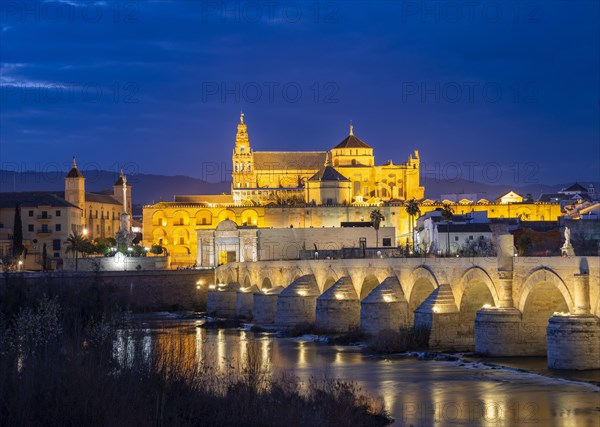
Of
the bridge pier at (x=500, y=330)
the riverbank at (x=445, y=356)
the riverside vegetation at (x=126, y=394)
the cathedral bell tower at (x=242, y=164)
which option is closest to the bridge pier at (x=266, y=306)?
the riverbank at (x=445, y=356)

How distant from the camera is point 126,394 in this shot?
1531 cm

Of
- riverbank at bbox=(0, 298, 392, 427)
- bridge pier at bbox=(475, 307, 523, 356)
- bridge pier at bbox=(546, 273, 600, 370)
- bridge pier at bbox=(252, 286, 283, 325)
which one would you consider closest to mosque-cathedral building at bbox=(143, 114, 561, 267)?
bridge pier at bbox=(252, 286, 283, 325)

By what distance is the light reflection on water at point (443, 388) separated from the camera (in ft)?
67.7

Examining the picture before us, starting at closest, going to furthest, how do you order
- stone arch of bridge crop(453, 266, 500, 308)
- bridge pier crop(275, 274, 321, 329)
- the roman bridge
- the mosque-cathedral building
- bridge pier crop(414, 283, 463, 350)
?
the roman bridge < stone arch of bridge crop(453, 266, 500, 308) < bridge pier crop(414, 283, 463, 350) < bridge pier crop(275, 274, 321, 329) < the mosque-cathedral building

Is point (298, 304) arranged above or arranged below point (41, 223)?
below

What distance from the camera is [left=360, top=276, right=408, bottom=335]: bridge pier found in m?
34.6

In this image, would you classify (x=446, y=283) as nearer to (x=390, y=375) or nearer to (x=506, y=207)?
(x=390, y=375)

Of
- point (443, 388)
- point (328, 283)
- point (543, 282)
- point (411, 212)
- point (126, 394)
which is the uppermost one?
point (411, 212)

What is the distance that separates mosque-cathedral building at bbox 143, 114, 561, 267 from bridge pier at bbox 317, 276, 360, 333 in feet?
132

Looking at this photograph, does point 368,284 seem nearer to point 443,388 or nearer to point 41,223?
point 443,388

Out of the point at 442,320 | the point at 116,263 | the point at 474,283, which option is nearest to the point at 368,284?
the point at 442,320

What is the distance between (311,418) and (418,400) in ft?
23.6

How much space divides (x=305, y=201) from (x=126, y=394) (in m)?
79.5

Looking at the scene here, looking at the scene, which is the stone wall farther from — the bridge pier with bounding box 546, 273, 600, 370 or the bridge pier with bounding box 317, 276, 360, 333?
the bridge pier with bounding box 546, 273, 600, 370
